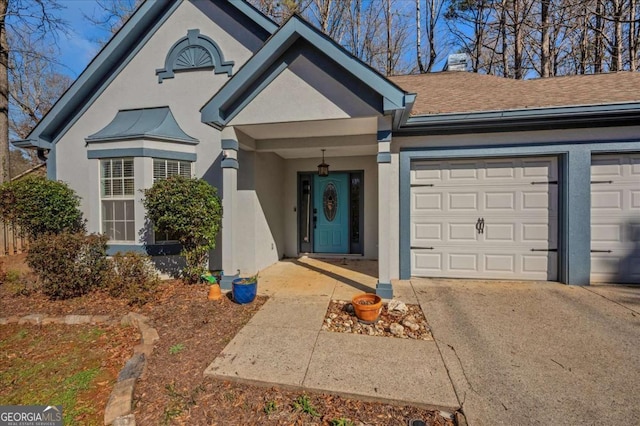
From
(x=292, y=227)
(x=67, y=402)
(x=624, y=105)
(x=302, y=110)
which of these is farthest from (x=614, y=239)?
(x=67, y=402)

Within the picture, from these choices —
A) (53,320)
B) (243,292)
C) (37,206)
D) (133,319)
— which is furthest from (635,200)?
(37,206)

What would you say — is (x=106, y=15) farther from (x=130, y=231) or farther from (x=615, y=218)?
(x=615, y=218)

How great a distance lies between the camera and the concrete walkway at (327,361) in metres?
2.62

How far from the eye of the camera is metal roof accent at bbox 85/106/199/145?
601cm

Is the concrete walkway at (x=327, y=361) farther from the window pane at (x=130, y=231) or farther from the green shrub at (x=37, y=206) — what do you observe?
the green shrub at (x=37, y=206)

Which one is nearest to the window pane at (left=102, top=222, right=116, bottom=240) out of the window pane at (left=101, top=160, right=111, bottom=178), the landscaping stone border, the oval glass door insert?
the window pane at (left=101, top=160, right=111, bottom=178)

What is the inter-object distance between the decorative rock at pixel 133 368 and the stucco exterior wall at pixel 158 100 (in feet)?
12.3

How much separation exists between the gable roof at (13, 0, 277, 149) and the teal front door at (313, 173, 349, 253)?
5.39 meters

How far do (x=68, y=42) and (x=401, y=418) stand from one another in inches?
545

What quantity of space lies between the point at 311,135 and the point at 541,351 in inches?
192

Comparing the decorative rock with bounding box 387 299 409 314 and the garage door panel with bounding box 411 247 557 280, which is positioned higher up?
the garage door panel with bounding box 411 247 557 280

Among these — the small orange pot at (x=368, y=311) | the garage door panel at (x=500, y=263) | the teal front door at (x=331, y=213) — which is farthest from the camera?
the teal front door at (x=331, y=213)

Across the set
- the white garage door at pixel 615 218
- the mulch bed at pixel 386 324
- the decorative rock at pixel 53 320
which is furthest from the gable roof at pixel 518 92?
the decorative rock at pixel 53 320

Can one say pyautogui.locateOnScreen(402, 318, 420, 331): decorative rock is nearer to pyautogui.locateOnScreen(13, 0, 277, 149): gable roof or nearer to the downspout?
pyautogui.locateOnScreen(13, 0, 277, 149): gable roof
